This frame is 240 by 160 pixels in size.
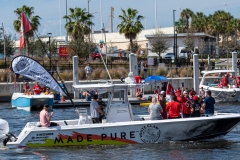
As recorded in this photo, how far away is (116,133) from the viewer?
63.3 ft

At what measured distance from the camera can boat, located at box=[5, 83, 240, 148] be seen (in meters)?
19.0

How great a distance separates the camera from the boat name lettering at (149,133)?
1938 centimetres

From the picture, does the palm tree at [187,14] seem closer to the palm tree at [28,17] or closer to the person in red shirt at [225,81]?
the palm tree at [28,17]

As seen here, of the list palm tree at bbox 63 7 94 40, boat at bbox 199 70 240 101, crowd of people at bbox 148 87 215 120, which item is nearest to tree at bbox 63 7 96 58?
palm tree at bbox 63 7 94 40

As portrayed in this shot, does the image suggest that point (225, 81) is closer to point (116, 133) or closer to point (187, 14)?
point (116, 133)

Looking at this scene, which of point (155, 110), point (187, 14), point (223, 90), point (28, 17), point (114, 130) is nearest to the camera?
point (114, 130)

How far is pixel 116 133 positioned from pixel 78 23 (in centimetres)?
5011

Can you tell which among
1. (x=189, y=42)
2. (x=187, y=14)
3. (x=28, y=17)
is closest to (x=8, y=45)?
(x=28, y=17)

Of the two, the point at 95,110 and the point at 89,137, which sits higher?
the point at 95,110

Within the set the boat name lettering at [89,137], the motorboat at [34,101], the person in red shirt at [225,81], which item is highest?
the person in red shirt at [225,81]

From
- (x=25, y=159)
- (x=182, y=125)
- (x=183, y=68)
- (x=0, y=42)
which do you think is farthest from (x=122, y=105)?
(x=0, y=42)

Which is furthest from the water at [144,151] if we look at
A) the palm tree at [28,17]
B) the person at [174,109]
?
the palm tree at [28,17]

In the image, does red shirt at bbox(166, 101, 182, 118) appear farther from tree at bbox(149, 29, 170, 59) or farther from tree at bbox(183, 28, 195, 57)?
tree at bbox(183, 28, 195, 57)

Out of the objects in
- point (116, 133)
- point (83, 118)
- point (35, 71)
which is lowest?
point (116, 133)
